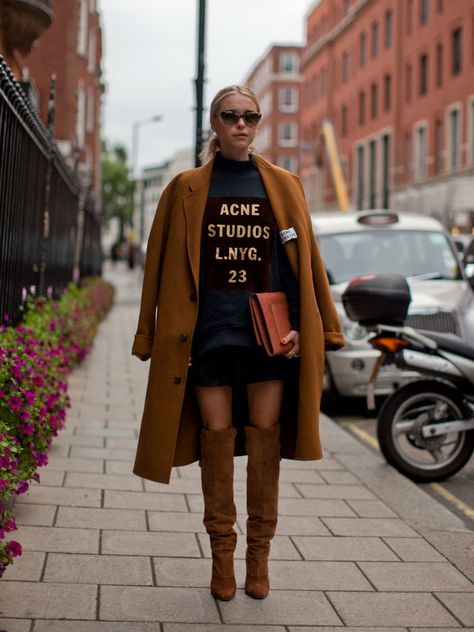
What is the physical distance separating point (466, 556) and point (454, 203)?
38.4 meters

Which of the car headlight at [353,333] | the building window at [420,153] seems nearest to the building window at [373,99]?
the building window at [420,153]

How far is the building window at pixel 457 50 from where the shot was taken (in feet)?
148

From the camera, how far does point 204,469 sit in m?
4.52

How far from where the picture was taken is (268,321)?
4.31 m

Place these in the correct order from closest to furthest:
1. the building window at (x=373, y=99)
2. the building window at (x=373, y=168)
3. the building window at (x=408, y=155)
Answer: the building window at (x=408, y=155), the building window at (x=373, y=168), the building window at (x=373, y=99)

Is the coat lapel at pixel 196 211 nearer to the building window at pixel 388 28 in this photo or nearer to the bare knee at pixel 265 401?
the bare knee at pixel 265 401

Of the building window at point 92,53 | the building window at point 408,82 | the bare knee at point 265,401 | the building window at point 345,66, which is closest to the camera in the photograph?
the bare knee at point 265,401

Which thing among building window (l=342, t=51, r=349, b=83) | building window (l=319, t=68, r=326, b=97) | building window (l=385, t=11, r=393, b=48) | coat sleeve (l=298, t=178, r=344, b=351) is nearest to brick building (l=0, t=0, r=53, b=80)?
coat sleeve (l=298, t=178, r=344, b=351)

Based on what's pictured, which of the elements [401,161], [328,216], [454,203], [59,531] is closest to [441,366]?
[59,531]

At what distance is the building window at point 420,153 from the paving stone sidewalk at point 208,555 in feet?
141

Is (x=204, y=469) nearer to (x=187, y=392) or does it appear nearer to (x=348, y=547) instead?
(x=187, y=392)

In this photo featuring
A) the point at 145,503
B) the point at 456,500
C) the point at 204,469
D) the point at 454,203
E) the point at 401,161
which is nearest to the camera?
the point at 204,469

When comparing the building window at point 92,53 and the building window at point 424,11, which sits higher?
the building window at point 424,11

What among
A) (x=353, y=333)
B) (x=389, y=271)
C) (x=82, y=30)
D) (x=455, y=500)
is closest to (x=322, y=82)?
(x=82, y=30)
